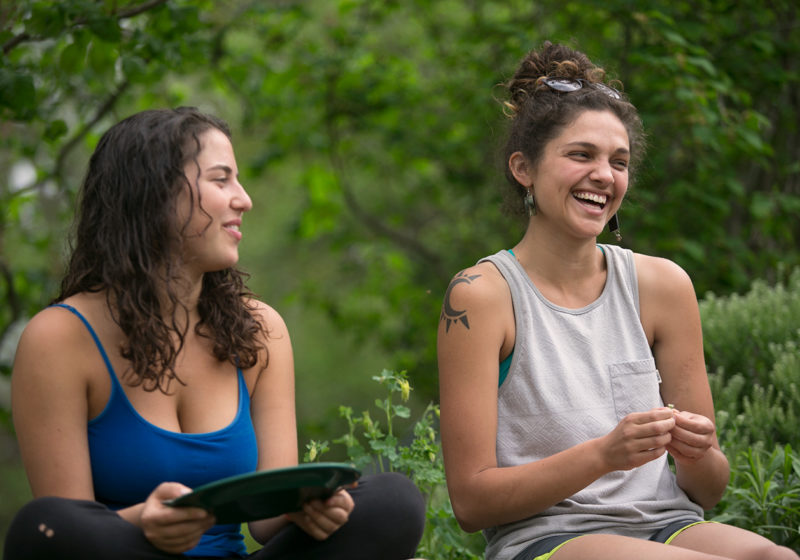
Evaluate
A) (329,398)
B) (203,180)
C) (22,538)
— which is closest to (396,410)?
(203,180)

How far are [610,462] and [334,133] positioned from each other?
639 centimetres

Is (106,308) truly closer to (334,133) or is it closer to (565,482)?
(565,482)

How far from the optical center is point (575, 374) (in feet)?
7.56

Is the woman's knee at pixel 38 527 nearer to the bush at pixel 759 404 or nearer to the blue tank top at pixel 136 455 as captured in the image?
the blue tank top at pixel 136 455

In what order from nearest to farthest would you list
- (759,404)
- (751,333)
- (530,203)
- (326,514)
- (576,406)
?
(326,514) → (576,406) → (530,203) → (759,404) → (751,333)

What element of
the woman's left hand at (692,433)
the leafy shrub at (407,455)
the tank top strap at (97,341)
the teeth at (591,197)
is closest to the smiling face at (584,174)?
the teeth at (591,197)

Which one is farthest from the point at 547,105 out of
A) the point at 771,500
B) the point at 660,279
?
the point at 771,500

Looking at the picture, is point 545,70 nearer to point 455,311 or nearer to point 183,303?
point 455,311

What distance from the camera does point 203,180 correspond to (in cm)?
209

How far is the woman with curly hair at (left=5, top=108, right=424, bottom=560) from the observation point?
6.14ft

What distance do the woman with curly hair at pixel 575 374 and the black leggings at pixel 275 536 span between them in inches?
11.9

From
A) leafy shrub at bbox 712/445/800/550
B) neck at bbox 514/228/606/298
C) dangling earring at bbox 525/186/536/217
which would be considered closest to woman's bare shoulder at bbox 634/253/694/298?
neck at bbox 514/228/606/298

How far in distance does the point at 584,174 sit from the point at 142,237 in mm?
1151

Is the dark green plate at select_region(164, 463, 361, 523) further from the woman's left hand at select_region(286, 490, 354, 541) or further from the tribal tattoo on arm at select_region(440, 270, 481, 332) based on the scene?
the tribal tattoo on arm at select_region(440, 270, 481, 332)
